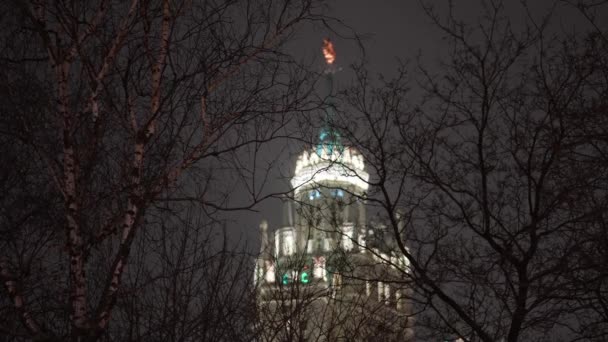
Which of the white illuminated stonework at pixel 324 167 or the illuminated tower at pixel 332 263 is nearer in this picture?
the white illuminated stonework at pixel 324 167

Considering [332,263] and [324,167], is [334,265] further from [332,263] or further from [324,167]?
[324,167]

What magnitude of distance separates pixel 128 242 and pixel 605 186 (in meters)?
7.39

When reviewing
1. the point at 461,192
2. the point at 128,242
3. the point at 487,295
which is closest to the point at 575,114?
the point at 461,192

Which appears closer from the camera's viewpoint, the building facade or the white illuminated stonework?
the white illuminated stonework

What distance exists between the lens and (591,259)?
9328 mm

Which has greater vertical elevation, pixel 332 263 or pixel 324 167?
pixel 324 167

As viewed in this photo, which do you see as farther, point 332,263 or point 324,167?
point 332,263

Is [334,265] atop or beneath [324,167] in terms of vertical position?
beneath

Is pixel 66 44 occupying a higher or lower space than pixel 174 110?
higher

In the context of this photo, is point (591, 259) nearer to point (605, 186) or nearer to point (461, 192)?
point (605, 186)

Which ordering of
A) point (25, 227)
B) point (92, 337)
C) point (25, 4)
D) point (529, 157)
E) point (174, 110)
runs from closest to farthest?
1. point (92, 337)
2. point (25, 4)
3. point (174, 110)
4. point (25, 227)
5. point (529, 157)

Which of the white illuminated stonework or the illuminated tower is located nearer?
the white illuminated stonework

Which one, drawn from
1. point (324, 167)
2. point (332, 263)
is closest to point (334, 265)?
point (332, 263)

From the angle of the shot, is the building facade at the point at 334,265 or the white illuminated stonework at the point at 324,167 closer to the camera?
the white illuminated stonework at the point at 324,167
